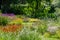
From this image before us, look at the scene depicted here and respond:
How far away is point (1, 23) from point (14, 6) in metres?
14.6

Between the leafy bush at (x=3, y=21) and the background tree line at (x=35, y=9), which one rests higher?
the leafy bush at (x=3, y=21)

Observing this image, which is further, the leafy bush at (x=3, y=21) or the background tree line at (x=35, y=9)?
the background tree line at (x=35, y=9)

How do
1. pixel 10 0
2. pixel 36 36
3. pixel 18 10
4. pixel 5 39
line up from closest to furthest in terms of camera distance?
1. pixel 5 39
2. pixel 36 36
3. pixel 18 10
4. pixel 10 0

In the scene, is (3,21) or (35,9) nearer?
(3,21)

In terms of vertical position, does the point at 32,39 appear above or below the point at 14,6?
above

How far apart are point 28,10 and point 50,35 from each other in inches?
525

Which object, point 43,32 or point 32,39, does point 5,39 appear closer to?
point 32,39

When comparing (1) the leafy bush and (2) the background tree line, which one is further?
(2) the background tree line

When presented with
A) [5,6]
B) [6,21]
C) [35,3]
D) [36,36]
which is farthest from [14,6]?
[36,36]

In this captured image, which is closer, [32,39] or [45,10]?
[32,39]

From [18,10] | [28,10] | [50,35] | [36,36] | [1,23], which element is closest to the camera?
[36,36]

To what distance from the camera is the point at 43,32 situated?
16.0 meters

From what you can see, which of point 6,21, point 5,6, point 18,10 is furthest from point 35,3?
point 6,21

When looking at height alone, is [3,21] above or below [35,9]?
above
